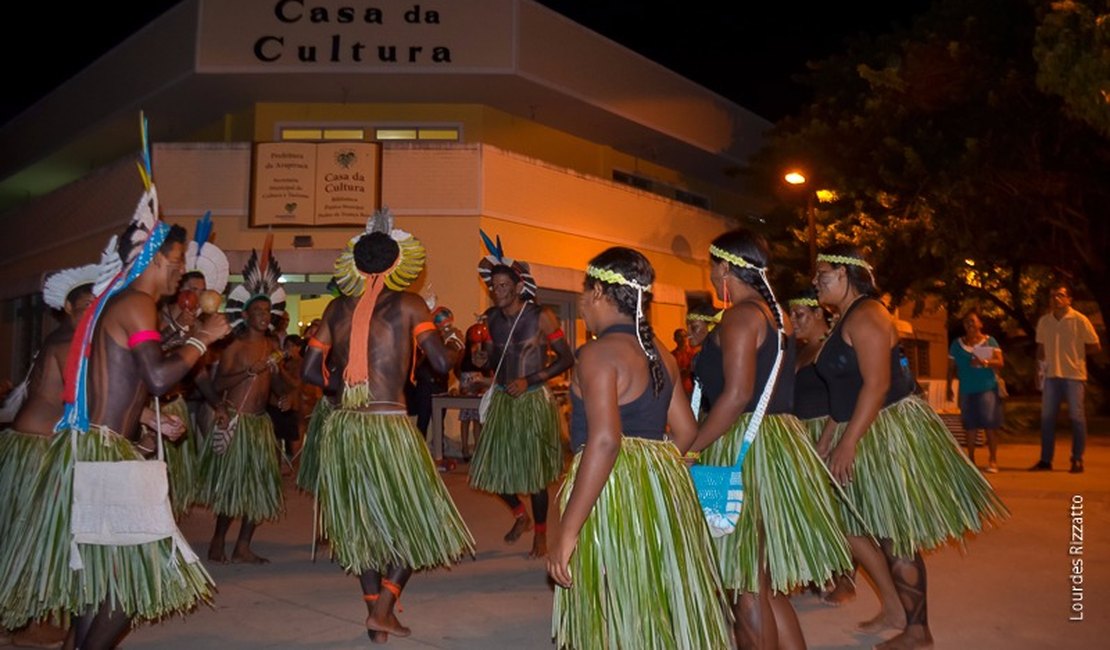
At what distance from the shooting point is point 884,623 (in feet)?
14.7

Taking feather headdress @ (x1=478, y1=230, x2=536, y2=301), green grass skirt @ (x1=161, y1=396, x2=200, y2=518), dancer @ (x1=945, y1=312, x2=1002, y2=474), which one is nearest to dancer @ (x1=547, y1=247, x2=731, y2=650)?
feather headdress @ (x1=478, y1=230, x2=536, y2=301)

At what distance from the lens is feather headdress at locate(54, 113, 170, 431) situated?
3.61 m

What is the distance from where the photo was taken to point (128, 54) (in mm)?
17250

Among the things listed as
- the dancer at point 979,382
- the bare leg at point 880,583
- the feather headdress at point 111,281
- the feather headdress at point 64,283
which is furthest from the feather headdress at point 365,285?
the dancer at point 979,382

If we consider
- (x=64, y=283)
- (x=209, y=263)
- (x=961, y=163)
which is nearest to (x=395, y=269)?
(x=209, y=263)

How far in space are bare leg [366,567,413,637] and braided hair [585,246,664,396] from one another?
6.26 feet

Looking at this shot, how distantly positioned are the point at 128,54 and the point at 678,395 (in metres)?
16.9

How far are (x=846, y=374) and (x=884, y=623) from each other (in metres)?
1.19

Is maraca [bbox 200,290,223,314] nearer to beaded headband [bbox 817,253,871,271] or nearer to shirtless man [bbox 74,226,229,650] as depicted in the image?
shirtless man [bbox 74,226,229,650]

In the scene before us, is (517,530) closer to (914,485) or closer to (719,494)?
(914,485)

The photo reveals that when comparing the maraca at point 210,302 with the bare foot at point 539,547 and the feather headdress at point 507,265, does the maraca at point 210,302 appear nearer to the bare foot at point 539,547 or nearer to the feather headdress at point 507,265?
the feather headdress at point 507,265

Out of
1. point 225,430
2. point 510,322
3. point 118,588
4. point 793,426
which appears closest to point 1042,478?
point 510,322

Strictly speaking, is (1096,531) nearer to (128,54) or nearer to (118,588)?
(118,588)

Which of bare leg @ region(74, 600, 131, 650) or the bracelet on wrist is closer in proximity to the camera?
bare leg @ region(74, 600, 131, 650)
